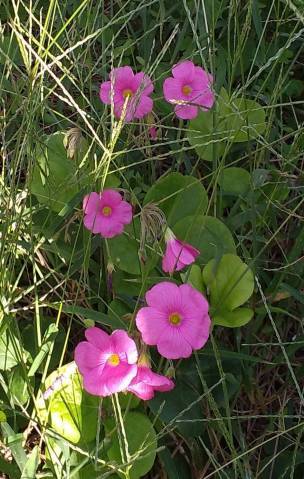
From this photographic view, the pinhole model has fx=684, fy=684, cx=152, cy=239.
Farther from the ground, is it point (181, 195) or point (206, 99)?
point (206, 99)

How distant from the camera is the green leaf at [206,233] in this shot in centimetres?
101

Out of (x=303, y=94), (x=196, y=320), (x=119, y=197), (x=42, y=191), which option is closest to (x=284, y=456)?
(x=196, y=320)

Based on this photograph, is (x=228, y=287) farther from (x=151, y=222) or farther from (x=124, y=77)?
(x=124, y=77)

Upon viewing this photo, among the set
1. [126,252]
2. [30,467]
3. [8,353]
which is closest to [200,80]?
[126,252]

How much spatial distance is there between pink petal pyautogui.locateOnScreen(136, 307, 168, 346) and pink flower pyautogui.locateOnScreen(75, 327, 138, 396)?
0.02 meters

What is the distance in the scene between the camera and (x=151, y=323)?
2.74 feet

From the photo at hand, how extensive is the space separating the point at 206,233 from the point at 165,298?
0.67ft

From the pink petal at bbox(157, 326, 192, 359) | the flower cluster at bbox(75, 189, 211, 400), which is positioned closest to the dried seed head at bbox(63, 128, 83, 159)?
the flower cluster at bbox(75, 189, 211, 400)

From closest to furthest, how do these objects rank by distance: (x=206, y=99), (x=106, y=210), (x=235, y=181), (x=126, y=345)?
(x=126, y=345) → (x=106, y=210) → (x=206, y=99) → (x=235, y=181)

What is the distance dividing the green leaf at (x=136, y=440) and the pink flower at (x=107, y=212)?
25 cm

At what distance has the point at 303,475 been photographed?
0.98 m

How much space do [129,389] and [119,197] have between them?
0.26 metres

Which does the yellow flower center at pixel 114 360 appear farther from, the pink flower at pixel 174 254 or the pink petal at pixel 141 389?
the pink flower at pixel 174 254

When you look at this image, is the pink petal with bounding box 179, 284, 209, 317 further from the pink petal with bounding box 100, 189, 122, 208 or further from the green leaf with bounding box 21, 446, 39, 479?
the green leaf with bounding box 21, 446, 39, 479
